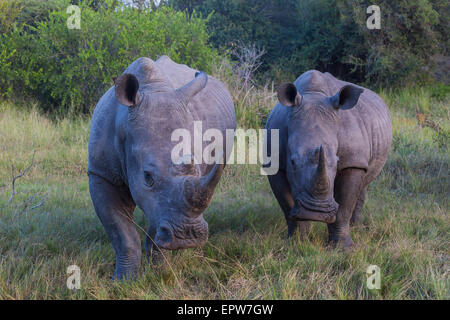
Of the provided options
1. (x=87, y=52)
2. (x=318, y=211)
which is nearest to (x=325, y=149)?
(x=318, y=211)

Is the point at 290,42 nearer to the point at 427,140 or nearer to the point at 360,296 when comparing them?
the point at 427,140

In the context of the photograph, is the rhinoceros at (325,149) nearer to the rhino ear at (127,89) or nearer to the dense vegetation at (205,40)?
the rhino ear at (127,89)

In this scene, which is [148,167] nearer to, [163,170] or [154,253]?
[163,170]

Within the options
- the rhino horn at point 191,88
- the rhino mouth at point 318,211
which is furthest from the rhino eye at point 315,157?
the rhino horn at point 191,88

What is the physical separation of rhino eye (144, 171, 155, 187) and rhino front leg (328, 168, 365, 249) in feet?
6.40

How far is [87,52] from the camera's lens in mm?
10070

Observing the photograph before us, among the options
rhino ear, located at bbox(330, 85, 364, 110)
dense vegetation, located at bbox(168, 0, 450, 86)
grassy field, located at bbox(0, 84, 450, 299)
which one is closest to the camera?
grassy field, located at bbox(0, 84, 450, 299)

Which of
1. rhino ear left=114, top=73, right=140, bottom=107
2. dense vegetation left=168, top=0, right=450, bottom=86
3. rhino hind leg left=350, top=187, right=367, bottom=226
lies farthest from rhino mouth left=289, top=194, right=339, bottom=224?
dense vegetation left=168, top=0, right=450, bottom=86

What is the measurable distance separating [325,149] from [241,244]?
1.11 metres

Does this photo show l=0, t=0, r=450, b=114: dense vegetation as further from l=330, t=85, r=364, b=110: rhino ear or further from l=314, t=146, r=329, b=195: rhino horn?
l=314, t=146, r=329, b=195: rhino horn

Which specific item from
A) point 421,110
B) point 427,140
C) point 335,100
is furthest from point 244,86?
point 335,100

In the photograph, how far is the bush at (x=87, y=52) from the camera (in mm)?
10164

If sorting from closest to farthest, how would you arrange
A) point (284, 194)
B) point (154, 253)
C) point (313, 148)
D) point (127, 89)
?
point (127, 89), point (313, 148), point (154, 253), point (284, 194)

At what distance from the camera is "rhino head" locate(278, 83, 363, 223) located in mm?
3770
